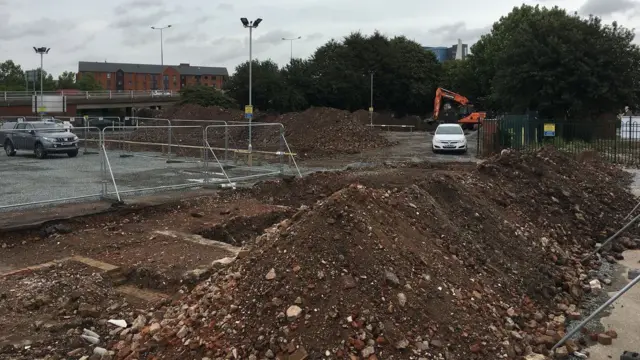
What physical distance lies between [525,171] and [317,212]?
26.3 feet

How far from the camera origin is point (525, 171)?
42.1 feet

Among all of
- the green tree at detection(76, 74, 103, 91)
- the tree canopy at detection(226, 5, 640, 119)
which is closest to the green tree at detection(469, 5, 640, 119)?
the tree canopy at detection(226, 5, 640, 119)

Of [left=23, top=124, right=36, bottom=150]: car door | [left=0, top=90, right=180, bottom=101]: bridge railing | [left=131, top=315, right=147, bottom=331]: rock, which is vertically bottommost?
[left=131, top=315, right=147, bottom=331]: rock

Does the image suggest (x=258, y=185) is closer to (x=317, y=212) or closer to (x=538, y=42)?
(x=317, y=212)

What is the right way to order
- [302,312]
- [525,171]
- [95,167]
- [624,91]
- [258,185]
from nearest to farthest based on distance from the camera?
1. [302,312]
2. [525,171]
3. [258,185]
4. [95,167]
5. [624,91]

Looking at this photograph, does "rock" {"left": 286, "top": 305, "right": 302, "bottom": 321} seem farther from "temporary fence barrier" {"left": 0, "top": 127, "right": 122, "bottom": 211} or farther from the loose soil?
"temporary fence barrier" {"left": 0, "top": 127, "right": 122, "bottom": 211}

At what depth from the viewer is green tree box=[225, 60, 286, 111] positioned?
202 feet

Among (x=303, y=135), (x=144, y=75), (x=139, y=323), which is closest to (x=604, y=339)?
(x=139, y=323)

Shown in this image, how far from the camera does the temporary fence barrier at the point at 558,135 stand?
86.5 feet

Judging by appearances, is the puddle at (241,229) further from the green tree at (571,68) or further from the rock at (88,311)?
the green tree at (571,68)

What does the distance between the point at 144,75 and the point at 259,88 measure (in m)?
112

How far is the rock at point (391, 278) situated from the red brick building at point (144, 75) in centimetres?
15258

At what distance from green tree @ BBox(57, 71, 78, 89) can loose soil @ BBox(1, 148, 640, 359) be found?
428ft

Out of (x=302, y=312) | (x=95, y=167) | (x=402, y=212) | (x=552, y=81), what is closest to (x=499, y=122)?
(x=552, y=81)
